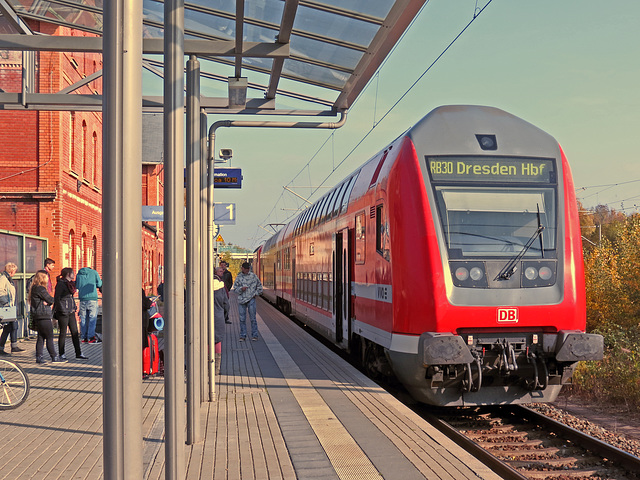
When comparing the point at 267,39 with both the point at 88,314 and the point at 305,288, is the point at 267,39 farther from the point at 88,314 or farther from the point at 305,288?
the point at 305,288

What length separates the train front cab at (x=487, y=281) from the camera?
823cm

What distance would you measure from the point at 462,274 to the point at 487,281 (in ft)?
0.98

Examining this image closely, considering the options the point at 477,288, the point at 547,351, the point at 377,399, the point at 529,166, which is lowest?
the point at 377,399

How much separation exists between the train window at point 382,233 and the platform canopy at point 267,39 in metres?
1.53

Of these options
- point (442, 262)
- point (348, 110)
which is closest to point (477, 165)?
point (442, 262)

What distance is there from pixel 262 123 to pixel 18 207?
10774 mm

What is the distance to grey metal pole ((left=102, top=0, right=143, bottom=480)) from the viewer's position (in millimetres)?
2830

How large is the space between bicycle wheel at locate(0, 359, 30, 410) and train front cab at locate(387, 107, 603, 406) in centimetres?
420

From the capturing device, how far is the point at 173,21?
191 inches

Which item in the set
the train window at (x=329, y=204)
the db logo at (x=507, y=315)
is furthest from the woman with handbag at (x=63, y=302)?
the db logo at (x=507, y=315)

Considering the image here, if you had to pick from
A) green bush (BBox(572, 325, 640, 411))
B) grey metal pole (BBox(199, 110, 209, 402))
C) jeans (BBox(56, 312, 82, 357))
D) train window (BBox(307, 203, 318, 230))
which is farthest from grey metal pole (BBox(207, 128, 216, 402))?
train window (BBox(307, 203, 318, 230))

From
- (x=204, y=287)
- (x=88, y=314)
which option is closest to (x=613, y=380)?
(x=204, y=287)

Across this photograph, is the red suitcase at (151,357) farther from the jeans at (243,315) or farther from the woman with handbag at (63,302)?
the jeans at (243,315)

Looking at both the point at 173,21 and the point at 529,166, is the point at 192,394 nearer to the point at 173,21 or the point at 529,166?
the point at 173,21
